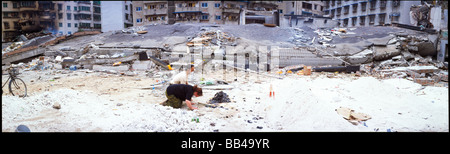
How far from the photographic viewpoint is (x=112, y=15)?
38000 millimetres

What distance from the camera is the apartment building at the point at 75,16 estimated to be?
39.8 m

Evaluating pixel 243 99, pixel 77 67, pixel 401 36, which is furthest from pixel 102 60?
pixel 401 36

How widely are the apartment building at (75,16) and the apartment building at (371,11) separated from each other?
39416 millimetres

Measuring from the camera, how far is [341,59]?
43.2ft

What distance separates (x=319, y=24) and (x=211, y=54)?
18.2 metres

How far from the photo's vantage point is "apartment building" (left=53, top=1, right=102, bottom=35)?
3984 cm

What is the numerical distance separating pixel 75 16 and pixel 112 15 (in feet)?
25.8

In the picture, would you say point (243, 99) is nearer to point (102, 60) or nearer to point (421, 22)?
point (102, 60)

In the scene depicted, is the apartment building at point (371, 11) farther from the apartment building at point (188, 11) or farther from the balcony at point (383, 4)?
the apartment building at point (188, 11)

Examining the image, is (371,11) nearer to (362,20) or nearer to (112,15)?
(362,20)

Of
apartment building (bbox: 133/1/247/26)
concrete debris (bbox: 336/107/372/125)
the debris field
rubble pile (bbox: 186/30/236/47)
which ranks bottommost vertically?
concrete debris (bbox: 336/107/372/125)

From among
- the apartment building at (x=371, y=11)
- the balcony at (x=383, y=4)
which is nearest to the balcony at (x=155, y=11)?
the apartment building at (x=371, y=11)

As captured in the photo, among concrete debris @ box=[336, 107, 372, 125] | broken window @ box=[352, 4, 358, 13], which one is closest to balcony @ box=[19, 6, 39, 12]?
concrete debris @ box=[336, 107, 372, 125]

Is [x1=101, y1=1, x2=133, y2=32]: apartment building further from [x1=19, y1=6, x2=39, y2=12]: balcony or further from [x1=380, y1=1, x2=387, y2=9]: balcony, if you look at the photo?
[x1=380, y1=1, x2=387, y2=9]: balcony
